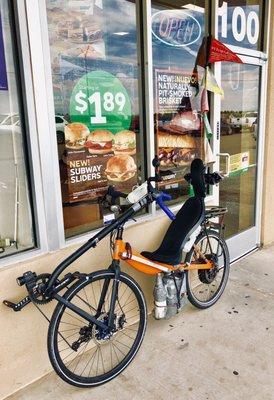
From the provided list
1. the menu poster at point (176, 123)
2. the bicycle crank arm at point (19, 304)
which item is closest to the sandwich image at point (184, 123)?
the menu poster at point (176, 123)

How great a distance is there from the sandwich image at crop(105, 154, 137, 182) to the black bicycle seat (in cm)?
43

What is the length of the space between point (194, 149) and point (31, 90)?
1.60 metres

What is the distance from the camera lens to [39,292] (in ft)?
5.75

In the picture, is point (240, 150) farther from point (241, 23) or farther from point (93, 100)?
point (93, 100)

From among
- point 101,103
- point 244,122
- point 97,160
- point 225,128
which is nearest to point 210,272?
point 97,160

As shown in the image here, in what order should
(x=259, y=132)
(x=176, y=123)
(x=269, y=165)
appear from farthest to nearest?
(x=269, y=165)
(x=259, y=132)
(x=176, y=123)

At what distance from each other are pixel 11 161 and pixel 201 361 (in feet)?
5.25

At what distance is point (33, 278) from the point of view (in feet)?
5.73

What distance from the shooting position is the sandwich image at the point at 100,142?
2287 millimetres

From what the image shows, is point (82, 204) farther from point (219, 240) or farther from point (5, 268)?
point (219, 240)

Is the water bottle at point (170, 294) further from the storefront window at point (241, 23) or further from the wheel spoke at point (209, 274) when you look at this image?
the storefront window at point (241, 23)

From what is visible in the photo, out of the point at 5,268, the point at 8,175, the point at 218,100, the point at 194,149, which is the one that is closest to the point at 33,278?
the point at 5,268

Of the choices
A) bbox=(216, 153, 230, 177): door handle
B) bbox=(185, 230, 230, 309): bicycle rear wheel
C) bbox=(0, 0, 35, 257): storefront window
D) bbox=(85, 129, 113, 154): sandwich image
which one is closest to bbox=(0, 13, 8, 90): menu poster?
bbox=(0, 0, 35, 257): storefront window

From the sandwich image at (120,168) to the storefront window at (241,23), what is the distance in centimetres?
144
